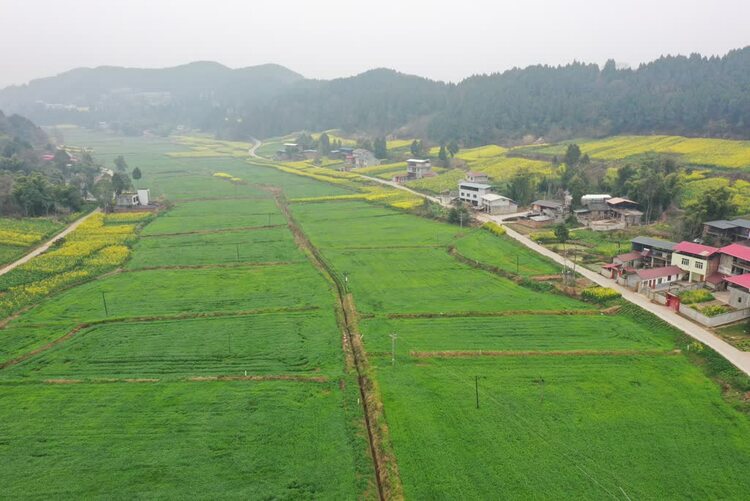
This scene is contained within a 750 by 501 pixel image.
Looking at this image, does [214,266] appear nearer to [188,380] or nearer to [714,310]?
[188,380]

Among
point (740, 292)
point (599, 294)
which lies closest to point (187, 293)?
point (599, 294)

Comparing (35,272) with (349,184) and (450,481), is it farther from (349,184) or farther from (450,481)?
(349,184)

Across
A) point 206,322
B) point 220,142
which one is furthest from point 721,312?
point 220,142

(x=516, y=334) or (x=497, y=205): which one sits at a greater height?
(x=497, y=205)

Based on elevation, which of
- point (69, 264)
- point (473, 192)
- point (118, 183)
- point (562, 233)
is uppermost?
point (118, 183)

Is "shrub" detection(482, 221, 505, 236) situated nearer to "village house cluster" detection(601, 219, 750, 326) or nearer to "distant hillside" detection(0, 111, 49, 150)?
"village house cluster" detection(601, 219, 750, 326)

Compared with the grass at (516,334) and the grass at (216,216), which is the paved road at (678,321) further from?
the grass at (216,216)

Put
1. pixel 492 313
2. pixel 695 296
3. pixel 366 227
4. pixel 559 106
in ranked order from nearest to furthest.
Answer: pixel 492 313
pixel 695 296
pixel 366 227
pixel 559 106
